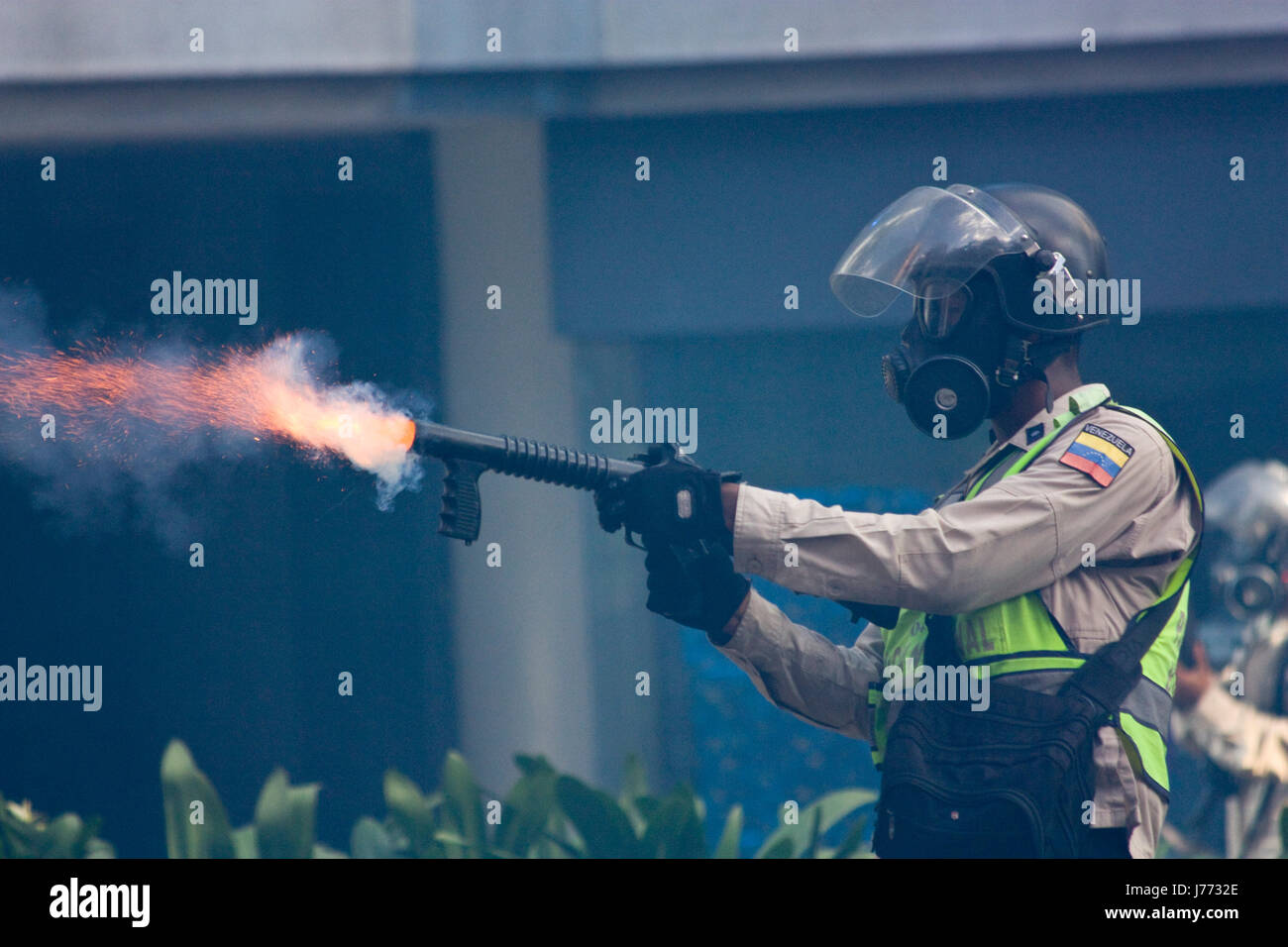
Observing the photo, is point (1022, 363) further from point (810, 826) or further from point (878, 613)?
point (810, 826)

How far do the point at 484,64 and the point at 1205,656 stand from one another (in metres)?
3.44

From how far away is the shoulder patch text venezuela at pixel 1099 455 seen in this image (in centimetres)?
223

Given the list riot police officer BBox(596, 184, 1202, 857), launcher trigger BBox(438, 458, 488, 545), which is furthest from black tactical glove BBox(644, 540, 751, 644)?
launcher trigger BBox(438, 458, 488, 545)

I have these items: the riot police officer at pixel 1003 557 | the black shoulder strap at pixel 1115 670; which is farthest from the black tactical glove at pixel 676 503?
the black shoulder strap at pixel 1115 670

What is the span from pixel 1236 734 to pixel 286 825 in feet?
9.96

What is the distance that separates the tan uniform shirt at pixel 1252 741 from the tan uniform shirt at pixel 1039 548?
Result: 80.6 inches

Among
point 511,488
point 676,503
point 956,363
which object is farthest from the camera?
point 511,488

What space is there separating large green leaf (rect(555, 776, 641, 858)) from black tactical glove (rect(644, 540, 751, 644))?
151 centimetres


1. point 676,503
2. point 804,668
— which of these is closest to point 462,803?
point 804,668

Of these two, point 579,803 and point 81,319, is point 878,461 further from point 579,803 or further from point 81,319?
point 81,319

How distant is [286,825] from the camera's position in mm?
3922

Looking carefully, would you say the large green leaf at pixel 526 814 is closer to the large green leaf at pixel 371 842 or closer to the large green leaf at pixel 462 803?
the large green leaf at pixel 462 803

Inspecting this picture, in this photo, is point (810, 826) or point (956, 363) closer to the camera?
point (956, 363)
